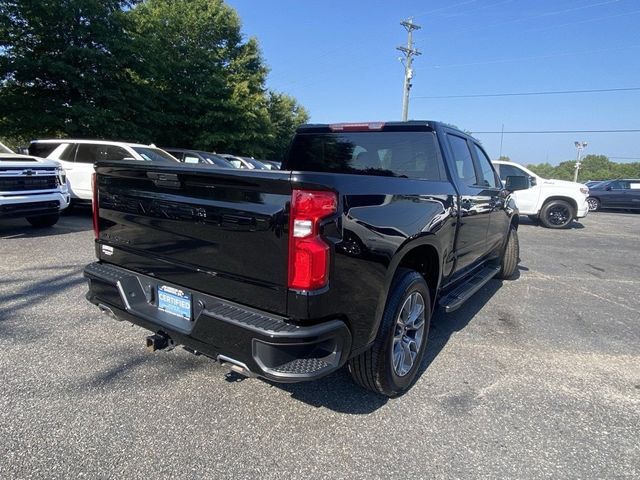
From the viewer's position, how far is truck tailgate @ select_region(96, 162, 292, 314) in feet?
6.83

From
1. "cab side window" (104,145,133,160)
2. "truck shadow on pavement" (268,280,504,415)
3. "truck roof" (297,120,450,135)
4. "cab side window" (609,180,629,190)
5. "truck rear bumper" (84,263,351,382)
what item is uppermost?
"truck roof" (297,120,450,135)

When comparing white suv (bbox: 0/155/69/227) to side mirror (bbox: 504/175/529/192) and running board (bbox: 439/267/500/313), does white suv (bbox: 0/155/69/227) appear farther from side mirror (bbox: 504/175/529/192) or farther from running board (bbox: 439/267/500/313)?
side mirror (bbox: 504/175/529/192)

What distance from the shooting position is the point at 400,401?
9.21 feet

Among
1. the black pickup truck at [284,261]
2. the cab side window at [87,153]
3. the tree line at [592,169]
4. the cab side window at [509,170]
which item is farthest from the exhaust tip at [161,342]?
the tree line at [592,169]

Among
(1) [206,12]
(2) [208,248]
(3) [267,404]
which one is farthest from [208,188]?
(1) [206,12]

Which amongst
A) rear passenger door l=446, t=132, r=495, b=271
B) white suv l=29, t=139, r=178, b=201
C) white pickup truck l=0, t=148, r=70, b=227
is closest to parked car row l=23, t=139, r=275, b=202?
white suv l=29, t=139, r=178, b=201

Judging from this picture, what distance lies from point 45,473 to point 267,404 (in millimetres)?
1203

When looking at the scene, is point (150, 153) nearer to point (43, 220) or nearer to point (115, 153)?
point (115, 153)

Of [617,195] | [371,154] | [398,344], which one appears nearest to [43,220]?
[371,154]

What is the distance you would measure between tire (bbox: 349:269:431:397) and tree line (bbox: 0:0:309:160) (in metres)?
16.9

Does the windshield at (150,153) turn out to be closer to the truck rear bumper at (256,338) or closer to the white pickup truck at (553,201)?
the truck rear bumper at (256,338)

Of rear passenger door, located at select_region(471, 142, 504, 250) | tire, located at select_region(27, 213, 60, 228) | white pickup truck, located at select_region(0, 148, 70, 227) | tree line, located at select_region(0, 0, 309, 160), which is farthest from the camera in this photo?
tree line, located at select_region(0, 0, 309, 160)

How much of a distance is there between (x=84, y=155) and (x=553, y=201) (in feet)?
41.8

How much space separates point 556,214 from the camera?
12.5 m
